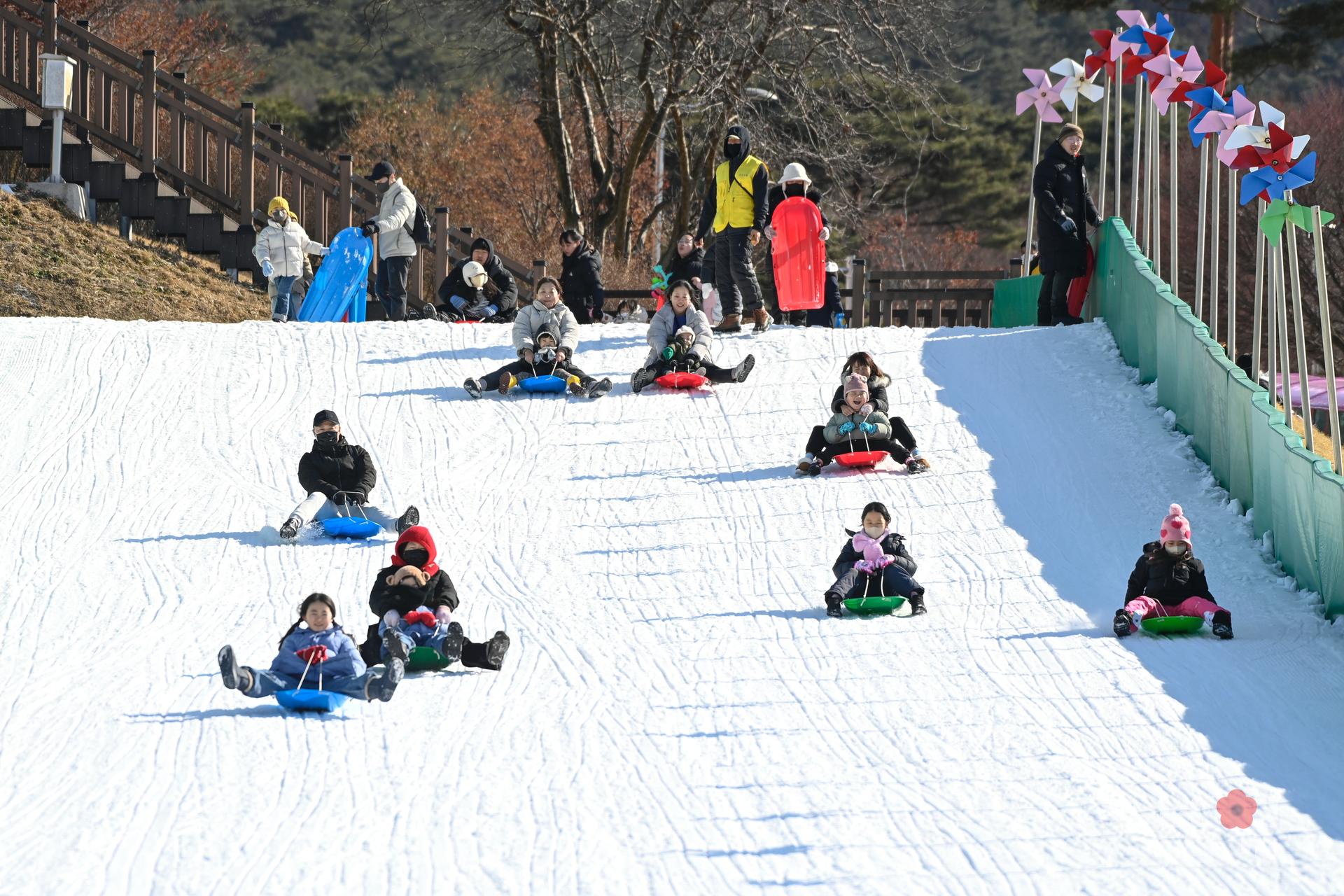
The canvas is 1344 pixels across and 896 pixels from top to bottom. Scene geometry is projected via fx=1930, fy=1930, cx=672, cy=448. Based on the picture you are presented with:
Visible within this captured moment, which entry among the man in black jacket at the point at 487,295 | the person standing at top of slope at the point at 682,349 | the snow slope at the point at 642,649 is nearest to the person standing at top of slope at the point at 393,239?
the man in black jacket at the point at 487,295

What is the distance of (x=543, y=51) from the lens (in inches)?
968

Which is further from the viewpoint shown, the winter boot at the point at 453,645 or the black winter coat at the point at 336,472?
the black winter coat at the point at 336,472

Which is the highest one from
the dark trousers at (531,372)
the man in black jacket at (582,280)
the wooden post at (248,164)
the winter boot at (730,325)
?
the wooden post at (248,164)

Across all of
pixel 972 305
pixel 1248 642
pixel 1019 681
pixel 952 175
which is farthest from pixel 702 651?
pixel 952 175

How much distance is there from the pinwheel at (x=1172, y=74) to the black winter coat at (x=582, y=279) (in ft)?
18.0

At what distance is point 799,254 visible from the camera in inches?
669

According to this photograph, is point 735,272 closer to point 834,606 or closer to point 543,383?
point 543,383

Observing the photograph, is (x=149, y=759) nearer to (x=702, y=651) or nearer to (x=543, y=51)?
(x=702, y=651)

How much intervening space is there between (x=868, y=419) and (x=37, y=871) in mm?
7451

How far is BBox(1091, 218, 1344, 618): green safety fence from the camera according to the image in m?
9.93

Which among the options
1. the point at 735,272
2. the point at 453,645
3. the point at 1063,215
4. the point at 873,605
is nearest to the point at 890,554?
the point at 873,605

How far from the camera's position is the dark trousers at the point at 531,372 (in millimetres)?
14641

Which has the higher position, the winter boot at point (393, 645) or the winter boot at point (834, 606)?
the winter boot at point (834, 606)

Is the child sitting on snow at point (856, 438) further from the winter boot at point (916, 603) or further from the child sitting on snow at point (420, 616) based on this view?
the child sitting on snow at point (420, 616)
